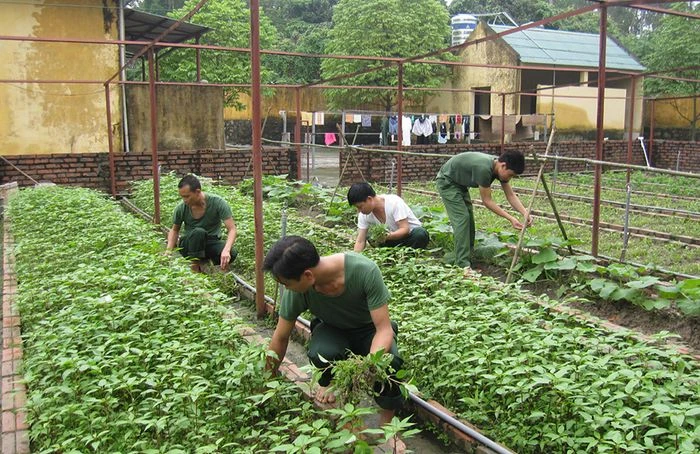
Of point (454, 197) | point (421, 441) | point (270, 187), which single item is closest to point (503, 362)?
point (421, 441)

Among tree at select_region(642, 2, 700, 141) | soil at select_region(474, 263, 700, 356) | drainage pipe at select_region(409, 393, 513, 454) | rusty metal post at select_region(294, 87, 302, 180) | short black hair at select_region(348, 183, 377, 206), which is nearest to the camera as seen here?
drainage pipe at select_region(409, 393, 513, 454)

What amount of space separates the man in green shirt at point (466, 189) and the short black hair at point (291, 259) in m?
3.61

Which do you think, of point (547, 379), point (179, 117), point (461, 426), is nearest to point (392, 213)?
point (461, 426)

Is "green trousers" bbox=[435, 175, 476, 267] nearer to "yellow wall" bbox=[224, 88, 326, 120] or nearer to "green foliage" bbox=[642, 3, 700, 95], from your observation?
"green foliage" bbox=[642, 3, 700, 95]

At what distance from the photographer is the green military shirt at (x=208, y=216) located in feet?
21.1

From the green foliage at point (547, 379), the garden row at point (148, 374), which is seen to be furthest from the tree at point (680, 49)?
the garden row at point (148, 374)

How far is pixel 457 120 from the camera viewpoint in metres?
19.8

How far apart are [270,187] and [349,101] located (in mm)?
15385

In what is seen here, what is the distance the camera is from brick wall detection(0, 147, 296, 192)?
1255 cm

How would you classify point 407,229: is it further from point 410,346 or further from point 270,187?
point 270,187

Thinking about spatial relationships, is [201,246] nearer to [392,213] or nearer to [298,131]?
[392,213]

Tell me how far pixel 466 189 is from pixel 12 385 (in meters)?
4.39

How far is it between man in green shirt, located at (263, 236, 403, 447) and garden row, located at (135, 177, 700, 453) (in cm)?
51

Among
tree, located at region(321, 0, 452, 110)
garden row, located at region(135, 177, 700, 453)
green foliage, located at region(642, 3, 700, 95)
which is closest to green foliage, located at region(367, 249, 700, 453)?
garden row, located at region(135, 177, 700, 453)
